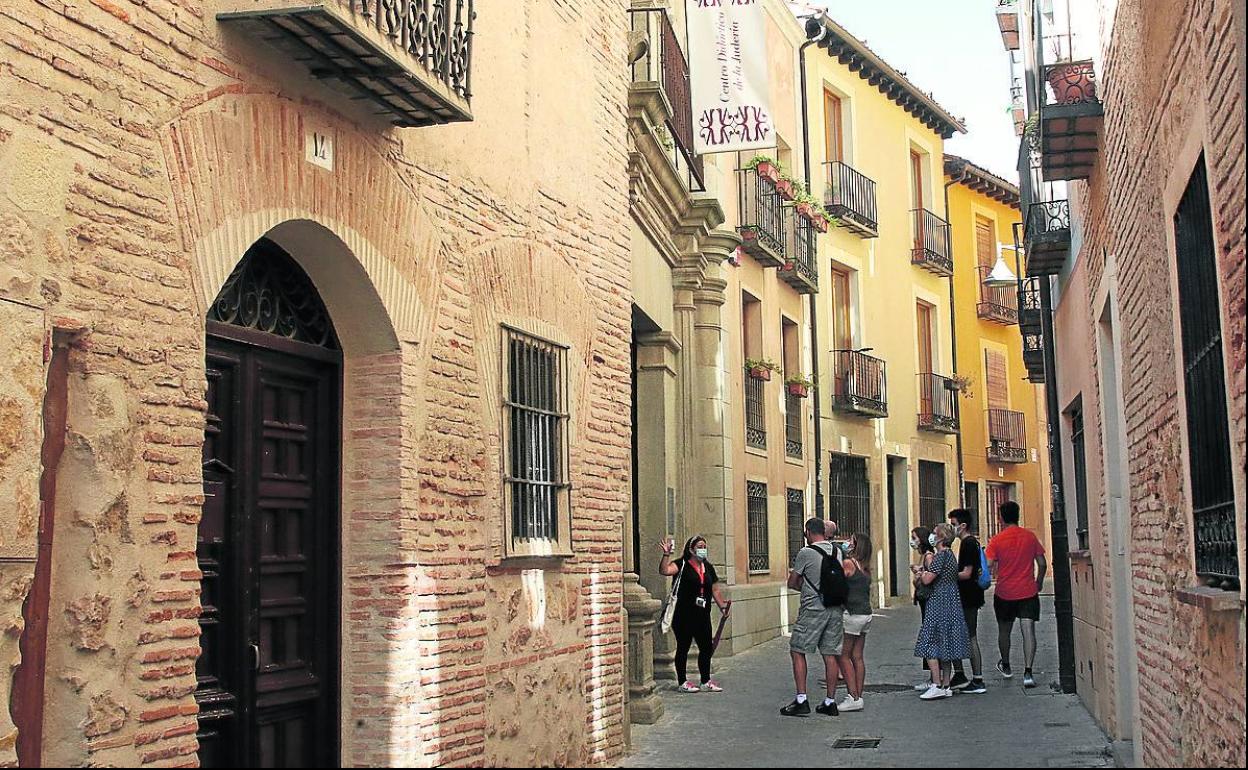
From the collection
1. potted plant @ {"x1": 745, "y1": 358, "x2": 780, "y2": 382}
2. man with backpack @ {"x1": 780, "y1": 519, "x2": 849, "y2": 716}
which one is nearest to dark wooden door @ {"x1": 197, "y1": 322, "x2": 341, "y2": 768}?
man with backpack @ {"x1": 780, "y1": 519, "x2": 849, "y2": 716}

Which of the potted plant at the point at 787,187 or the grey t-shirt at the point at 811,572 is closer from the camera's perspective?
the grey t-shirt at the point at 811,572

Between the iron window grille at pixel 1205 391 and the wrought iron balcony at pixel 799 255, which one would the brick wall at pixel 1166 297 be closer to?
the iron window grille at pixel 1205 391

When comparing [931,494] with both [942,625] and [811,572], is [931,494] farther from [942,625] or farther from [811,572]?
[811,572]

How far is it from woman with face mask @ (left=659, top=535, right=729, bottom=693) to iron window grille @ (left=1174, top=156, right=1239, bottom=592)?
7606mm

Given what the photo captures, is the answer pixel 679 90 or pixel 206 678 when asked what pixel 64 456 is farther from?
pixel 679 90

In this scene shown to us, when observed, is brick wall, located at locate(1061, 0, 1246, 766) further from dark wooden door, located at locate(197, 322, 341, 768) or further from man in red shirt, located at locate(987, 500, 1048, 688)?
dark wooden door, located at locate(197, 322, 341, 768)

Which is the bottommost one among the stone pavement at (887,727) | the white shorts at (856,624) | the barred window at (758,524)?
the stone pavement at (887,727)

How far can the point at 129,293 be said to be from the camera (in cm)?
533

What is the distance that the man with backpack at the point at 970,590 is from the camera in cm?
1320

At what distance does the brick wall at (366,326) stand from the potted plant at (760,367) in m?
8.91

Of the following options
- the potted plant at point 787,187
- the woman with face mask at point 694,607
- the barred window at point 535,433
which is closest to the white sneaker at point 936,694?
the woman with face mask at point 694,607

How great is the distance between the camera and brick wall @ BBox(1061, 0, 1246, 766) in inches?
200

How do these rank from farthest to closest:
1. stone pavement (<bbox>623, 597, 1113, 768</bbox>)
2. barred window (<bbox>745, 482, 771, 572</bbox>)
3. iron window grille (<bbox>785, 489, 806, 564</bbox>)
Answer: iron window grille (<bbox>785, 489, 806, 564</bbox>), barred window (<bbox>745, 482, 771, 572</bbox>), stone pavement (<bbox>623, 597, 1113, 768</bbox>)

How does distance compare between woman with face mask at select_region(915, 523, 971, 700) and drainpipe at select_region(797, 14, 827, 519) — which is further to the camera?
drainpipe at select_region(797, 14, 827, 519)
